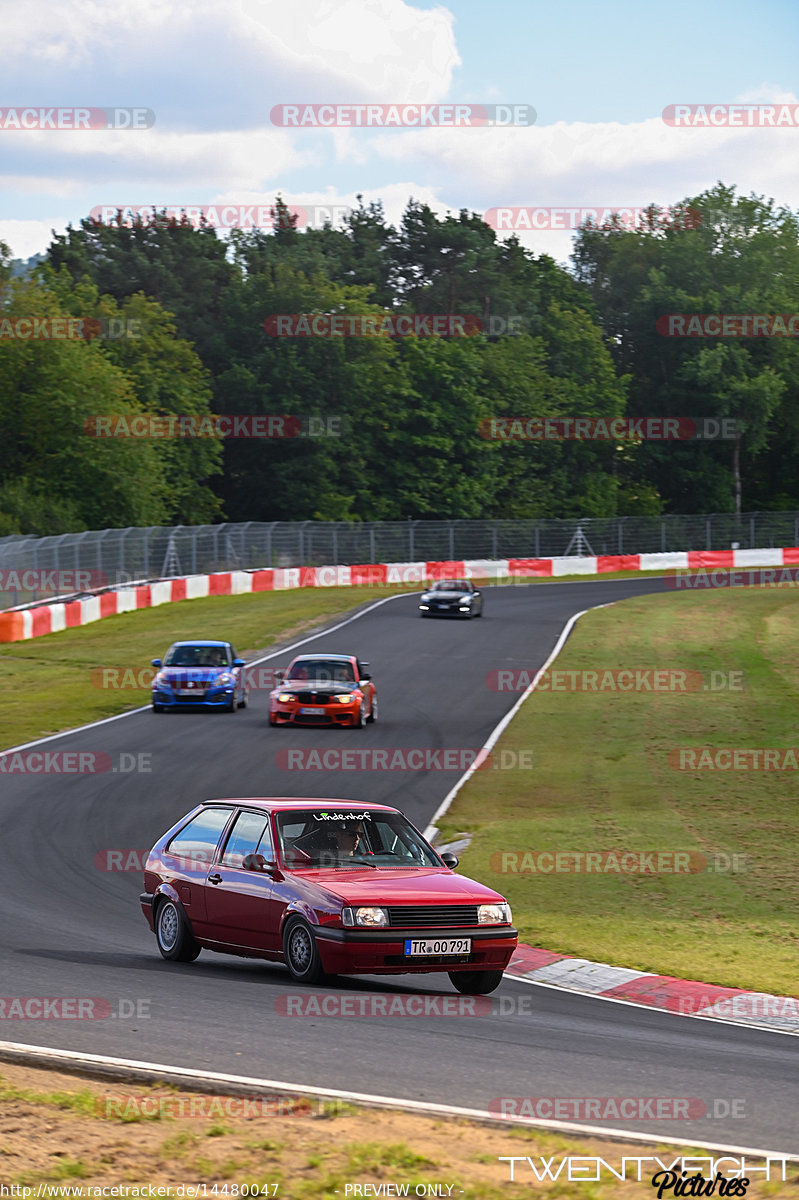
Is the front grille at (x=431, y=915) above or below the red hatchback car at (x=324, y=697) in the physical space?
above

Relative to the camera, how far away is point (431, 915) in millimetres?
10023

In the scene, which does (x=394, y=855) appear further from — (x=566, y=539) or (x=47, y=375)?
(x=566, y=539)

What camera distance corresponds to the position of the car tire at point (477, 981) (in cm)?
1041

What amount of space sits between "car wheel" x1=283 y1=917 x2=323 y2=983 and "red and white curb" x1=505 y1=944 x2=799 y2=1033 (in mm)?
1888

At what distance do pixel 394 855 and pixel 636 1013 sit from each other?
82.7 inches

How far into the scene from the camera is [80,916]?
1320cm

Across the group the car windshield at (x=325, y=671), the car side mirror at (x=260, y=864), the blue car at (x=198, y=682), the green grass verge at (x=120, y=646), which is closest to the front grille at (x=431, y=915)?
the car side mirror at (x=260, y=864)

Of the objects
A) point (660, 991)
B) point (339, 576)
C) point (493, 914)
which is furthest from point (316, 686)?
point (339, 576)

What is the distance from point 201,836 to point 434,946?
2.47 meters

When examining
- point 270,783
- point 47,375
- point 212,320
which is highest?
point 212,320

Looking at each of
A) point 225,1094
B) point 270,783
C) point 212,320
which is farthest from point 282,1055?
point 212,320

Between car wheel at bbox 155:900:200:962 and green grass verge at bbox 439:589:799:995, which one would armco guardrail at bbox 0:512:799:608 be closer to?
green grass verge at bbox 439:589:799:995

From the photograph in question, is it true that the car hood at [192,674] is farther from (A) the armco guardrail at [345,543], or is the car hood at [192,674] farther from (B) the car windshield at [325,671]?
(A) the armco guardrail at [345,543]

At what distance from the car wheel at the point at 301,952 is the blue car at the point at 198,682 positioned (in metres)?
18.4
